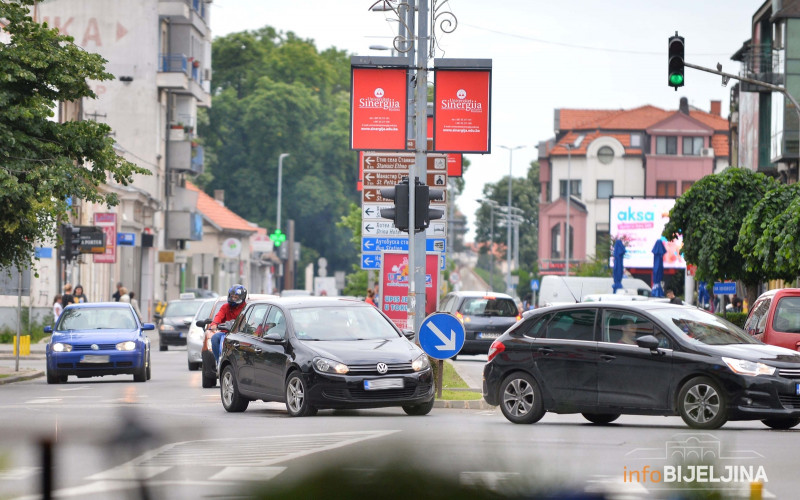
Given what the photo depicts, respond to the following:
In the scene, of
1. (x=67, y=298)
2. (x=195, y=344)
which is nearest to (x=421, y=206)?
(x=195, y=344)

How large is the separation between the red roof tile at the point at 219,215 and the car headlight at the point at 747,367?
74506mm

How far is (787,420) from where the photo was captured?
15594 millimetres

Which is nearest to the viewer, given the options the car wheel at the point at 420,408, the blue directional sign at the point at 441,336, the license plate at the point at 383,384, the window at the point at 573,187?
the license plate at the point at 383,384

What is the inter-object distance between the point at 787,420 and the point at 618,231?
189 feet

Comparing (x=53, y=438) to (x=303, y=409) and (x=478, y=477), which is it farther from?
(x=303, y=409)

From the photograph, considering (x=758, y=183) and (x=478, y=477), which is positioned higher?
(x=758, y=183)

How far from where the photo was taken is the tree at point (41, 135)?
82.0 ft

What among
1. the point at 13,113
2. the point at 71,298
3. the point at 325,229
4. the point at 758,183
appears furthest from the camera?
the point at 325,229

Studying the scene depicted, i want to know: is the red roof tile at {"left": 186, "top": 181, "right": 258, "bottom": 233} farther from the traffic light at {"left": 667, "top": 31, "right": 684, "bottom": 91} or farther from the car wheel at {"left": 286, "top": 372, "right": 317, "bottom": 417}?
the car wheel at {"left": 286, "top": 372, "right": 317, "bottom": 417}

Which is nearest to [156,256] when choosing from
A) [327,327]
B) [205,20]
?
[205,20]

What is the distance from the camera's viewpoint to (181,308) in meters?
43.8

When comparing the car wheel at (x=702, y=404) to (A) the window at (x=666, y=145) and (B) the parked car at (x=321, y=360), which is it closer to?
(B) the parked car at (x=321, y=360)

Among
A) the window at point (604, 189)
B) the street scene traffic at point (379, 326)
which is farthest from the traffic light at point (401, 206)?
the window at point (604, 189)

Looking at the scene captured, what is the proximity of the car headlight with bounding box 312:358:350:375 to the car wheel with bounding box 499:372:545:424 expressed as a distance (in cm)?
183
